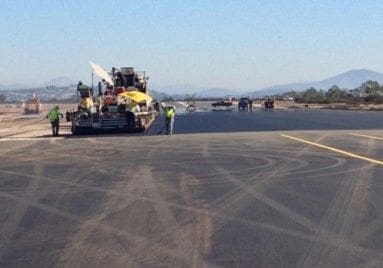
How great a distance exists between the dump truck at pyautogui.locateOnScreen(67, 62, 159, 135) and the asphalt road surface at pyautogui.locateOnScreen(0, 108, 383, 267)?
18.0m

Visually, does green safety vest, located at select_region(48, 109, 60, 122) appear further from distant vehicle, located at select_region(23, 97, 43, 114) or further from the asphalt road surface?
distant vehicle, located at select_region(23, 97, 43, 114)

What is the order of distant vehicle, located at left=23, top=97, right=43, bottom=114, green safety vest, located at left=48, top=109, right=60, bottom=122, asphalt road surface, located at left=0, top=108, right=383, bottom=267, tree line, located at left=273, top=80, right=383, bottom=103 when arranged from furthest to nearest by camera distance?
tree line, located at left=273, top=80, right=383, bottom=103 < distant vehicle, located at left=23, top=97, right=43, bottom=114 < green safety vest, located at left=48, top=109, right=60, bottom=122 < asphalt road surface, located at left=0, top=108, right=383, bottom=267

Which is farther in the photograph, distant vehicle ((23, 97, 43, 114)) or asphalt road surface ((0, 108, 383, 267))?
distant vehicle ((23, 97, 43, 114))

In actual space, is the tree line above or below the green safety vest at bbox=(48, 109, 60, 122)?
below

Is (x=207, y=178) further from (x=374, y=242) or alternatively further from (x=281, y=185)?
(x=374, y=242)

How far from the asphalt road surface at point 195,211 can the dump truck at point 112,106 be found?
59.0 feet

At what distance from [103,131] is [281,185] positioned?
26.7 metres

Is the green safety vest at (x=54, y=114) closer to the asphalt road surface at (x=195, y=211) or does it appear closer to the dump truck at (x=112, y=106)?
the dump truck at (x=112, y=106)

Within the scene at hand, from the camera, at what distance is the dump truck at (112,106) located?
40688 millimetres

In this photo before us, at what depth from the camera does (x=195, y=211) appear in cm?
1202

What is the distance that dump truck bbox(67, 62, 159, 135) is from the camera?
40.7 m

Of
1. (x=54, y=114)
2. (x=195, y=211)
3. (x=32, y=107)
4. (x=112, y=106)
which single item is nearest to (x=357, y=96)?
(x=32, y=107)

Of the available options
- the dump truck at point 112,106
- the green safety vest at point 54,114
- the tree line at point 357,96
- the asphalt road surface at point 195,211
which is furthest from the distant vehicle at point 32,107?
the asphalt road surface at point 195,211

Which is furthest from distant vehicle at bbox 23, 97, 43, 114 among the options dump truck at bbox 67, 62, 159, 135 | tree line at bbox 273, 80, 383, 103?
tree line at bbox 273, 80, 383, 103
